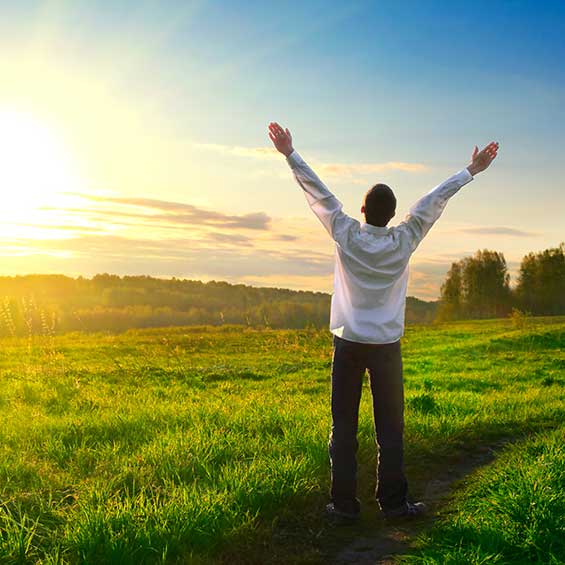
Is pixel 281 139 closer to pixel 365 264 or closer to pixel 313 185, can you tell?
pixel 313 185

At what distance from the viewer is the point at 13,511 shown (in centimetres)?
584

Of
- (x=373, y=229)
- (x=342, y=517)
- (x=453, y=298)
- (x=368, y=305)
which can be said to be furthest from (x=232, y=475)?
(x=453, y=298)

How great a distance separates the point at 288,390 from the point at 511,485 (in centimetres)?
873

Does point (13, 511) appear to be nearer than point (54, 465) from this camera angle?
Yes

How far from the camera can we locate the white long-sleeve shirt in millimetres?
5762

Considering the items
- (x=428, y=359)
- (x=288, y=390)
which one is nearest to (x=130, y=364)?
(x=288, y=390)

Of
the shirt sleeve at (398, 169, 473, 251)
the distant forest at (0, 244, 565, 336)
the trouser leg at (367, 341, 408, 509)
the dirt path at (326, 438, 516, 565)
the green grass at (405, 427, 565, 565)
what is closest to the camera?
the green grass at (405, 427, 565, 565)

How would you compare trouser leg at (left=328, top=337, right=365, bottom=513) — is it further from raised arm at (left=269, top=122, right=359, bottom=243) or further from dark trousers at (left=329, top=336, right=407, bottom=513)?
raised arm at (left=269, top=122, right=359, bottom=243)

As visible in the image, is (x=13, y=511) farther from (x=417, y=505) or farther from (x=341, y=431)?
(x=417, y=505)

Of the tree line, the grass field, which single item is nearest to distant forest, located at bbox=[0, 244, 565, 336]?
the tree line

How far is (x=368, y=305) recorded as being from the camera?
581 cm

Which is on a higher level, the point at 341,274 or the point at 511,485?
the point at 341,274

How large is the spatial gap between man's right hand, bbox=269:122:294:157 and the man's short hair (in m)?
0.82

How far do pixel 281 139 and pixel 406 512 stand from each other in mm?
3708
